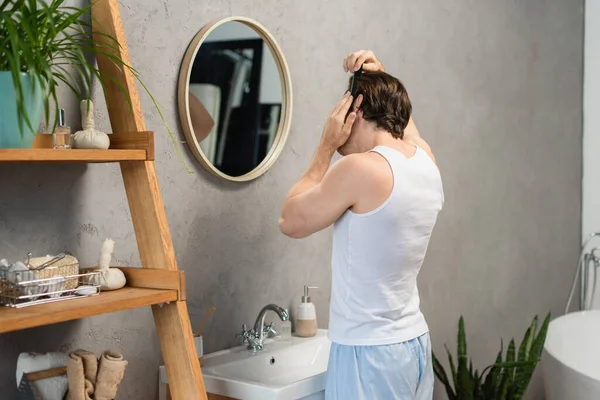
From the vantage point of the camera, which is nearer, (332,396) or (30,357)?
(30,357)

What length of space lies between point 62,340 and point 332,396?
724mm

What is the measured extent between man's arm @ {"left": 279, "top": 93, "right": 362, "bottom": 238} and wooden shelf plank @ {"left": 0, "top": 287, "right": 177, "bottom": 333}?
424mm

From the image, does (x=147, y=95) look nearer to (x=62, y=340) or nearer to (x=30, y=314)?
(x=62, y=340)

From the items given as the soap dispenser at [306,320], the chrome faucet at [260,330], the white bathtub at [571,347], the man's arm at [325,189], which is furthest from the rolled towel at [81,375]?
the white bathtub at [571,347]

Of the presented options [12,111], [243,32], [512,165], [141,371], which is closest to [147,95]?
[243,32]

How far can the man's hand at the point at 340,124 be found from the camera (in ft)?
6.70

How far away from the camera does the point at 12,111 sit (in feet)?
5.02

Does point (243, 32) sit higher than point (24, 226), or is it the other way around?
point (243, 32)

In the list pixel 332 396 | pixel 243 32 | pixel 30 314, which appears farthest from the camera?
pixel 243 32

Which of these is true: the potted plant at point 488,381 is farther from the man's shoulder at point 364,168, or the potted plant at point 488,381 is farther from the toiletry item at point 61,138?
the toiletry item at point 61,138

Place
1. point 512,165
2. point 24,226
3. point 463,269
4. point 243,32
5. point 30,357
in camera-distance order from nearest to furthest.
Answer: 1. point 30,357
2. point 24,226
3. point 243,32
4. point 463,269
5. point 512,165

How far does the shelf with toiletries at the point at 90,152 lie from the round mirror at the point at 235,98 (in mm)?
447

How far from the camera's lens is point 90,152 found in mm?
1646

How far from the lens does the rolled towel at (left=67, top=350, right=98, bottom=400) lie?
1.67 meters
